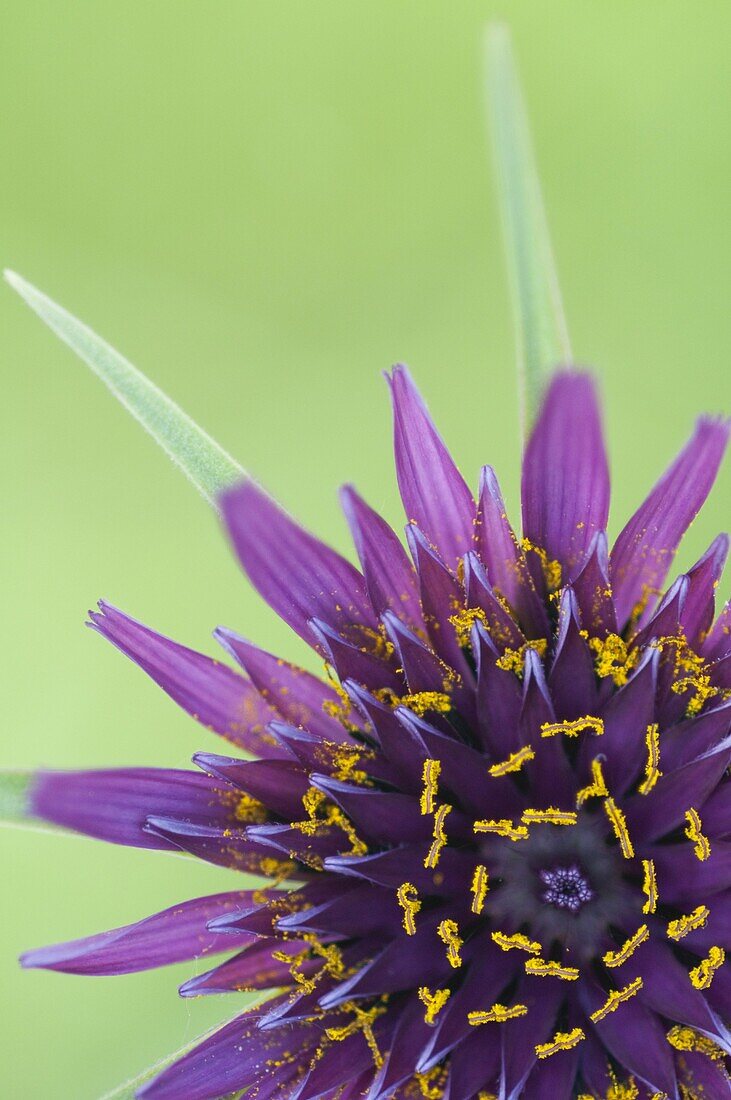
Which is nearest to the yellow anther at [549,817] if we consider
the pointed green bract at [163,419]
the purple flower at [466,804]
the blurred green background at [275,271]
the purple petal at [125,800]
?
the purple flower at [466,804]

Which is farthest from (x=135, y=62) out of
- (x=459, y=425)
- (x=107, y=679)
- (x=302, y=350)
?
(x=107, y=679)

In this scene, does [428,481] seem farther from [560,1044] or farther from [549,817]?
[560,1044]

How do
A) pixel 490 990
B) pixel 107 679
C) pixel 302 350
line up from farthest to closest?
pixel 302 350
pixel 107 679
pixel 490 990

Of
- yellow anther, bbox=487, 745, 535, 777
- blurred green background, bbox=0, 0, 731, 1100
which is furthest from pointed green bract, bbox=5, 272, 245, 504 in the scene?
blurred green background, bbox=0, 0, 731, 1100

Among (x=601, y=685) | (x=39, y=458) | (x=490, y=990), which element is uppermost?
(x=39, y=458)

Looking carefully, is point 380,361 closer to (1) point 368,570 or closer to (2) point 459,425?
(2) point 459,425

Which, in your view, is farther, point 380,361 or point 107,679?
point 380,361

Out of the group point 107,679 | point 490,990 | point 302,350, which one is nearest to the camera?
point 490,990
